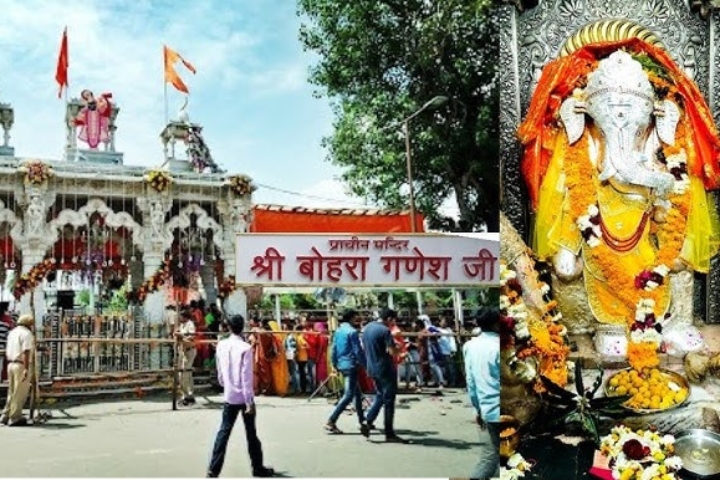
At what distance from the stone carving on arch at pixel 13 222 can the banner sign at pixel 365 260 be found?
9.03 ft

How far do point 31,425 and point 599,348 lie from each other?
4175mm

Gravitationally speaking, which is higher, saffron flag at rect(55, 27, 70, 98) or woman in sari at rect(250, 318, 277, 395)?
saffron flag at rect(55, 27, 70, 98)

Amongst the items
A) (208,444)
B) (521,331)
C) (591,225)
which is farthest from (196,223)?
(591,225)

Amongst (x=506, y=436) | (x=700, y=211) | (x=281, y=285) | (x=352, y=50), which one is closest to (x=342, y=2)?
(x=352, y=50)

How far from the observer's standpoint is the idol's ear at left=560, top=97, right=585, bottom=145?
3.62m

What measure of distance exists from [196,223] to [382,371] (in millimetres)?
2455

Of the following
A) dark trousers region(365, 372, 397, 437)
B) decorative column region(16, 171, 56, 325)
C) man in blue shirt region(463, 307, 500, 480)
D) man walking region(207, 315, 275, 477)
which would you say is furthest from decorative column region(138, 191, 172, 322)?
man in blue shirt region(463, 307, 500, 480)

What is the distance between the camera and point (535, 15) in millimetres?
3688

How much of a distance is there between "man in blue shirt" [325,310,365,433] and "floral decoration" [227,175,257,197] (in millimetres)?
1491

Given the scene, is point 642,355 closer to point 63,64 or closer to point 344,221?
point 344,221

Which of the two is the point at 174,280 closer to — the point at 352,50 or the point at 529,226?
the point at 352,50

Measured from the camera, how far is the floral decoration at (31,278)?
6.75 metres

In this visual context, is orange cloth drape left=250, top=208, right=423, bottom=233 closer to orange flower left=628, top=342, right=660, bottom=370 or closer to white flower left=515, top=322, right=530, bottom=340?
white flower left=515, top=322, right=530, bottom=340

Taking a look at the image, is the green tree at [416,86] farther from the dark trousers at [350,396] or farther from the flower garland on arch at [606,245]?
the flower garland on arch at [606,245]
